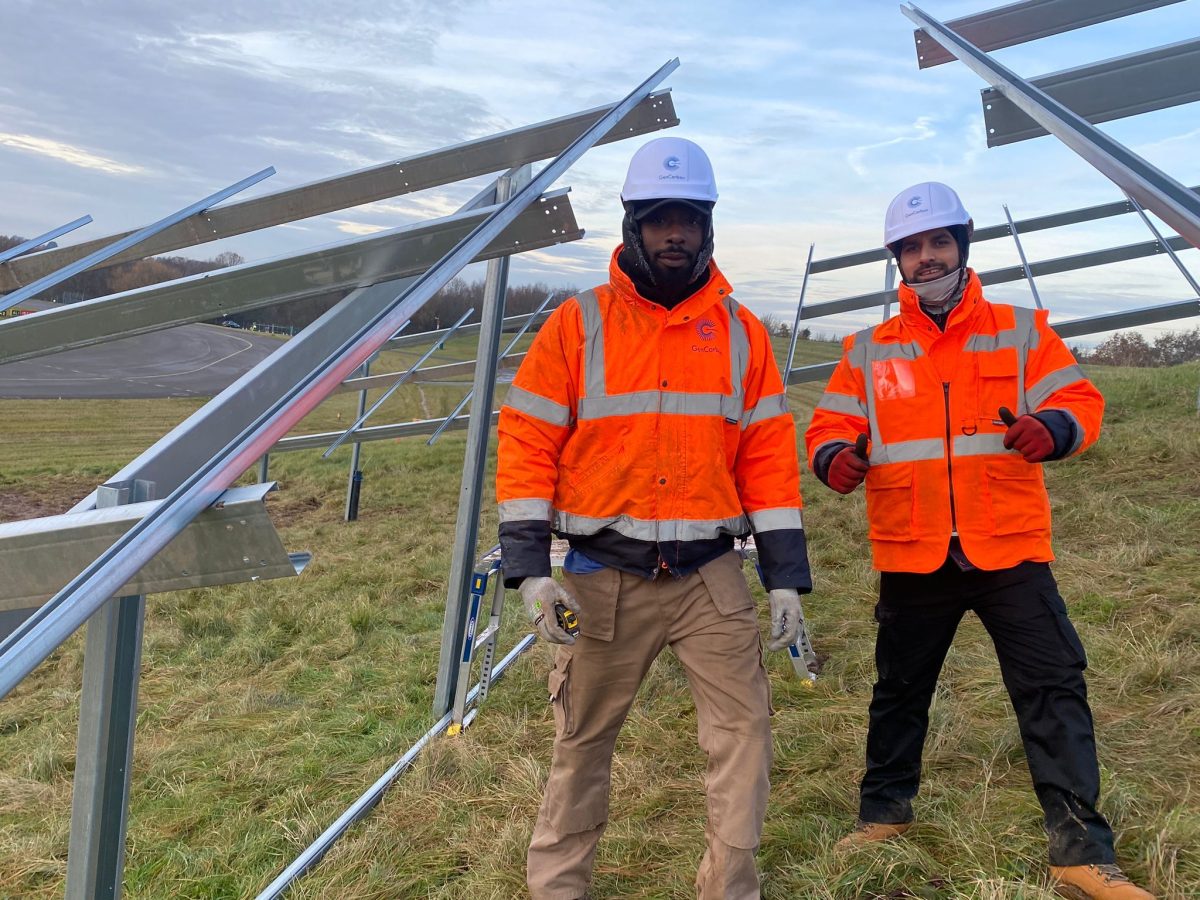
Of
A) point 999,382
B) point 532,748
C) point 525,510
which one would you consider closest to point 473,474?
point 532,748

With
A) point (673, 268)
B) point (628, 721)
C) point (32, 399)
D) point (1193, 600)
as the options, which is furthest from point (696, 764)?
point (32, 399)

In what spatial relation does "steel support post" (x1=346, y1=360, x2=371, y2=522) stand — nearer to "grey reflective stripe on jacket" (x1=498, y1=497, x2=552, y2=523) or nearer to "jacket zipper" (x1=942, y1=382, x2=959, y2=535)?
"grey reflective stripe on jacket" (x1=498, y1=497, x2=552, y2=523)

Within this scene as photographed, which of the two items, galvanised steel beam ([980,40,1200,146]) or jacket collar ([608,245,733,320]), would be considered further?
galvanised steel beam ([980,40,1200,146])

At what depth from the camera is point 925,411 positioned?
2828 millimetres

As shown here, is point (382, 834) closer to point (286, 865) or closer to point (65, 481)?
point (286, 865)

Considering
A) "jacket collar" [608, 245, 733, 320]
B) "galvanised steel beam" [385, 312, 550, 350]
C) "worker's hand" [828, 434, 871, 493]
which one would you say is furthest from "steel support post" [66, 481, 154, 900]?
"galvanised steel beam" [385, 312, 550, 350]

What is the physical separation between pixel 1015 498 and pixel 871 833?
3.72 ft

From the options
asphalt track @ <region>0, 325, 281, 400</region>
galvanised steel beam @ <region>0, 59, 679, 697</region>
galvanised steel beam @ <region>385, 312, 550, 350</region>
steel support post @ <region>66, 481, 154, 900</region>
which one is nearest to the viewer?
galvanised steel beam @ <region>0, 59, 679, 697</region>

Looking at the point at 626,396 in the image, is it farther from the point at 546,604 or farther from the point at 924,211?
the point at 924,211

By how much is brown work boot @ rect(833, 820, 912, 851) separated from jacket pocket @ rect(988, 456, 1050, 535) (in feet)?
3.29

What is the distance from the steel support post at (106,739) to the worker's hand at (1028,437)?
220cm

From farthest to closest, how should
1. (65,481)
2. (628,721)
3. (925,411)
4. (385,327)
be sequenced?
(65,481)
(628,721)
(925,411)
(385,327)

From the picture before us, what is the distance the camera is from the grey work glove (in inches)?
95.5

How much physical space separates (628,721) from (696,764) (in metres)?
0.46
